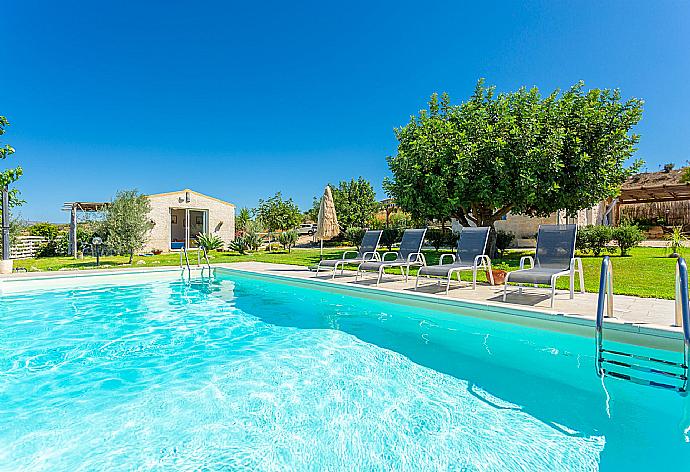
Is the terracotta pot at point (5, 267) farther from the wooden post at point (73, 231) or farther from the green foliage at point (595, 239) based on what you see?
the green foliage at point (595, 239)

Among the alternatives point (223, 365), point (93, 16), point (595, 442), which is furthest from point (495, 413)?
point (93, 16)

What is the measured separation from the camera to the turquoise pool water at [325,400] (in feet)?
9.16

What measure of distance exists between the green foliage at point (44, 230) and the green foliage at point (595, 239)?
1105 inches

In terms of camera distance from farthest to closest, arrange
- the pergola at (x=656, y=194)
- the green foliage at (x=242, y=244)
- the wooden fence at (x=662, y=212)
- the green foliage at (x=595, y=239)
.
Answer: the wooden fence at (x=662, y=212), the pergola at (x=656, y=194), the green foliage at (x=242, y=244), the green foliage at (x=595, y=239)

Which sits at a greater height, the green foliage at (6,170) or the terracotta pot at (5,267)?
the green foliage at (6,170)

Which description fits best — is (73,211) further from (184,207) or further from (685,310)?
(685,310)

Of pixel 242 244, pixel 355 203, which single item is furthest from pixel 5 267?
pixel 355 203

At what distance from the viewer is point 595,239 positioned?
45.7 ft

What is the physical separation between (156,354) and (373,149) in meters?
24.2

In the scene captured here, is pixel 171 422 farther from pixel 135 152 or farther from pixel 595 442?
pixel 135 152

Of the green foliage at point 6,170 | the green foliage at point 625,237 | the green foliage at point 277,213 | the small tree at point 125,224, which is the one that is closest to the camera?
the green foliage at point 6,170

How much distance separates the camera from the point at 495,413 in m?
3.35

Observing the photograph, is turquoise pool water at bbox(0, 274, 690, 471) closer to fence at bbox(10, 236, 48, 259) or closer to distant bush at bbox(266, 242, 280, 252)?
distant bush at bbox(266, 242, 280, 252)

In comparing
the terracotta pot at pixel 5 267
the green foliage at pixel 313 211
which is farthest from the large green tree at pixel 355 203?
the terracotta pot at pixel 5 267
